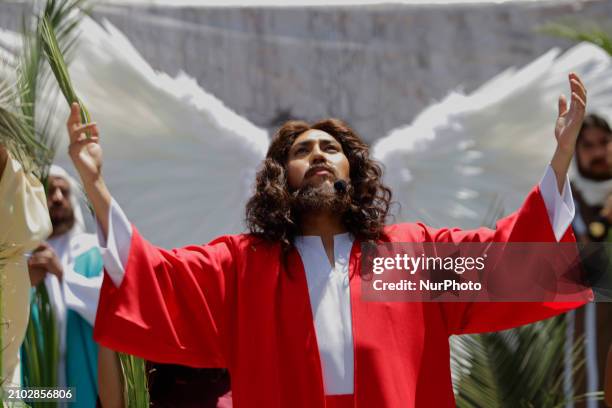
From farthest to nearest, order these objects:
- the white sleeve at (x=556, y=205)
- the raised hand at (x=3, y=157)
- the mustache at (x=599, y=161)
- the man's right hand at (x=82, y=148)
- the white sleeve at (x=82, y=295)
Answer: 1. the mustache at (x=599, y=161)
2. the white sleeve at (x=82, y=295)
3. the raised hand at (x=3, y=157)
4. the white sleeve at (x=556, y=205)
5. the man's right hand at (x=82, y=148)

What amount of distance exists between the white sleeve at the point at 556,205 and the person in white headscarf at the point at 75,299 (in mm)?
1670

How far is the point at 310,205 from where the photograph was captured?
143 inches

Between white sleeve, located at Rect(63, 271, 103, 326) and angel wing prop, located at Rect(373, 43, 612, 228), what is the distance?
5.63 ft

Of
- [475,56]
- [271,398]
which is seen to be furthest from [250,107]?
[271,398]

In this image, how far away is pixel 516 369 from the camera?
473 cm

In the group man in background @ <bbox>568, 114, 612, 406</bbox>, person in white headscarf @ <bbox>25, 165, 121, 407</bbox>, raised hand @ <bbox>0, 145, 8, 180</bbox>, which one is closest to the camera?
raised hand @ <bbox>0, 145, 8, 180</bbox>

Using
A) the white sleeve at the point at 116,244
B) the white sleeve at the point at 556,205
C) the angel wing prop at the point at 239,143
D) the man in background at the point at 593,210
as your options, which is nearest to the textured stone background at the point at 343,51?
the angel wing prop at the point at 239,143

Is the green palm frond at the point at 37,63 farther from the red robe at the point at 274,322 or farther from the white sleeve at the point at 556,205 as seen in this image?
the white sleeve at the point at 556,205

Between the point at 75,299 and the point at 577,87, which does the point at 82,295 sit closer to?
the point at 75,299

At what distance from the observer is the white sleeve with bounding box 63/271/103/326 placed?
4.30 m

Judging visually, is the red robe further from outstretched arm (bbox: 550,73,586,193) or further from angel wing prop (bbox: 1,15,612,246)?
angel wing prop (bbox: 1,15,612,246)

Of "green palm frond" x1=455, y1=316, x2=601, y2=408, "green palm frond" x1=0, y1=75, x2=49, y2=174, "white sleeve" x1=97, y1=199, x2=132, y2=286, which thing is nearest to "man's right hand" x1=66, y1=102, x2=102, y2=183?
"white sleeve" x1=97, y1=199, x2=132, y2=286

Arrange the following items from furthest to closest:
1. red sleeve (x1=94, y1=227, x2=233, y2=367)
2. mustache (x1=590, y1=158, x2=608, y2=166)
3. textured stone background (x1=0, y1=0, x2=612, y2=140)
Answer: textured stone background (x1=0, y1=0, x2=612, y2=140) < mustache (x1=590, y1=158, x2=608, y2=166) < red sleeve (x1=94, y1=227, x2=233, y2=367)

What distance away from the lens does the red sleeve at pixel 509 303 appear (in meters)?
3.43
